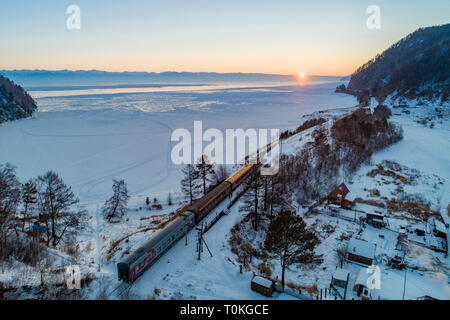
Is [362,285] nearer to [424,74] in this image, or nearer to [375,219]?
[375,219]

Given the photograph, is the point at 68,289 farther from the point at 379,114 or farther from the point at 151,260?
the point at 379,114

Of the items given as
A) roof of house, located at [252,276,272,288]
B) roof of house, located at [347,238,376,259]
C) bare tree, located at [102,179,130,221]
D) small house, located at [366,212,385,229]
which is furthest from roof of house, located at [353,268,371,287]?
bare tree, located at [102,179,130,221]

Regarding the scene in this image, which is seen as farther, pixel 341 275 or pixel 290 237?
pixel 341 275

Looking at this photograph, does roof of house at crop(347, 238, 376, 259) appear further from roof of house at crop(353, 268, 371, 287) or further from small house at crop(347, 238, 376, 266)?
roof of house at crop(353, 268, 371, 287)

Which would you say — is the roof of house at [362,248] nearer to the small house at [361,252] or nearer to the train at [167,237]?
the small house at [361,252]

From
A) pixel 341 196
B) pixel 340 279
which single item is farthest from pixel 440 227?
pixel 340 279
